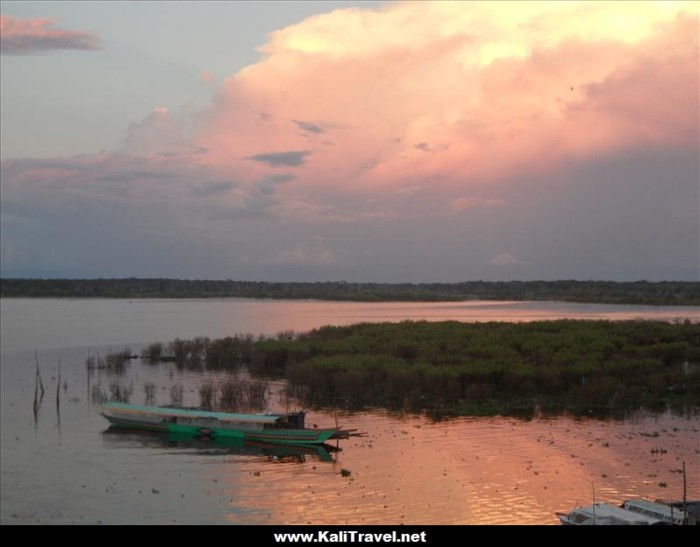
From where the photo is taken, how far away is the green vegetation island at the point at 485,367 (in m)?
40.2

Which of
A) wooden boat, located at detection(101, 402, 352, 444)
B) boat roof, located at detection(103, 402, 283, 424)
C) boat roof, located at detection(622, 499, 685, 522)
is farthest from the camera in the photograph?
boat roof, located at detection(103, 402, 283, 424)

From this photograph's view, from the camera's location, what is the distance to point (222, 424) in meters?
32.7

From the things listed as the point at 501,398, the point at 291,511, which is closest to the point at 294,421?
the point at 291,511

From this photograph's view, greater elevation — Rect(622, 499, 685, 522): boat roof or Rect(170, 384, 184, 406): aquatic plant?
Rect(622, 499, 685, 522): boat roof

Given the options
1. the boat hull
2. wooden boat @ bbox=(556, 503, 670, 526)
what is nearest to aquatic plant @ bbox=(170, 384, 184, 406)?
the boat hull

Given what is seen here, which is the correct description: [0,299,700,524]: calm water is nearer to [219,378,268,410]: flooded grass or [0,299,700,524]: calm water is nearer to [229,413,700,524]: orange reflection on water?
[229,413,700,524]: orange reflection on water

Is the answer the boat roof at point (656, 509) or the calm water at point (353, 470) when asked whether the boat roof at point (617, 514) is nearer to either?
the boat roof at point (656, 509)
